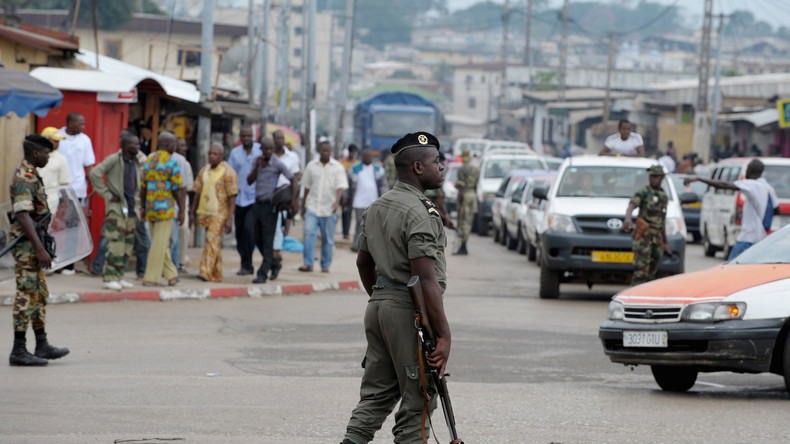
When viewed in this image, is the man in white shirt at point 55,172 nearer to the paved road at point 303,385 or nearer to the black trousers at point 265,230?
the paved road at point 303,385

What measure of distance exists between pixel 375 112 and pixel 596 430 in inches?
1743

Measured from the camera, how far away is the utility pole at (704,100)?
48.9 meters

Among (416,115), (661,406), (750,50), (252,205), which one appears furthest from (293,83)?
(661,406)

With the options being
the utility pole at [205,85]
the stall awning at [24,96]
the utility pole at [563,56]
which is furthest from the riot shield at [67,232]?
the utility pole at [563,56]

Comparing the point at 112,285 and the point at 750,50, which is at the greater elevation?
the point at 750,50

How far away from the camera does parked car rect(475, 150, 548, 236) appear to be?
104ft

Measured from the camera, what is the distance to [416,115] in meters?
51.9

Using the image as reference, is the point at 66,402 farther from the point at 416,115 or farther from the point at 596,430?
the point at 416,115

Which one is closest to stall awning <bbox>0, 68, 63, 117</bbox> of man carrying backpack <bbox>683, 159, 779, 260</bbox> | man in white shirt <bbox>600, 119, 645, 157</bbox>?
man carrying backpack <bbox>683, 159, 779, 260</bbox>

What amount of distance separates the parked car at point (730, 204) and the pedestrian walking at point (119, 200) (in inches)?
409

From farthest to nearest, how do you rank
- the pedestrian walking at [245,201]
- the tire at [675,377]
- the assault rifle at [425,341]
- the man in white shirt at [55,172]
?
the pedestrian walking at [245,201] → the man in white shirt at [55,172] → the tire at [675,377] → the assault rifle at [425,341]

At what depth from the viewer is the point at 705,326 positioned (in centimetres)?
901

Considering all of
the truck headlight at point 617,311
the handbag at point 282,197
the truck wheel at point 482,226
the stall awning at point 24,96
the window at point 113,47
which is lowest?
the truck wheel at point 482,226

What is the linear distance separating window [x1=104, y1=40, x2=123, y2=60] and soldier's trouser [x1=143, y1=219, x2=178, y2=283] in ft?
187
